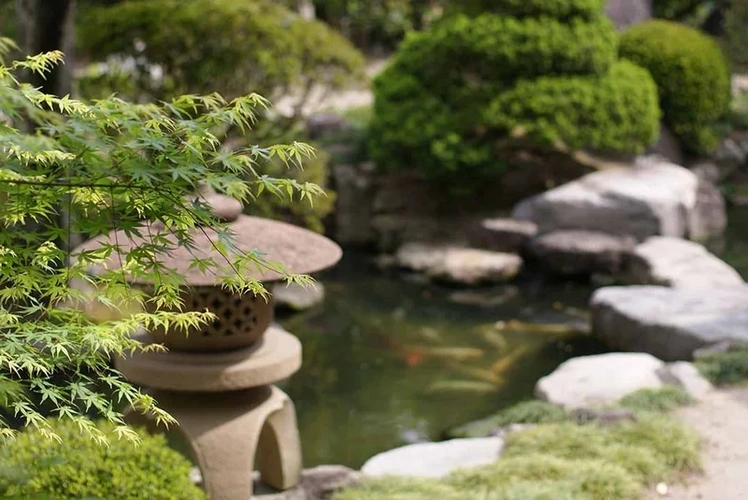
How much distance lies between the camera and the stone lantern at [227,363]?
16.1ft

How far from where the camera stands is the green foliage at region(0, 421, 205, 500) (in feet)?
13.1

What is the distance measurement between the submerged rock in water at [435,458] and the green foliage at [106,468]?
156cm

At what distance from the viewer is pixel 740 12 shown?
15.8m

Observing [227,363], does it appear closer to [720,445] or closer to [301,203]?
[720,445]

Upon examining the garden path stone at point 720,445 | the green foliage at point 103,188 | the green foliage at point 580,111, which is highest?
the green foliage at point 103,188

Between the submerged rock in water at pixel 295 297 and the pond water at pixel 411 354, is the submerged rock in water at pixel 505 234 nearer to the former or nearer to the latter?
the pond water at pixel 411 354

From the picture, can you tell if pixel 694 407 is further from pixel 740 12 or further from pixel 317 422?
pixel 740 12

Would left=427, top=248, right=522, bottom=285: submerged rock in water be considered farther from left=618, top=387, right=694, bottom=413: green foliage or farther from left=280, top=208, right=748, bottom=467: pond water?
left=618, top=387, right=694, bottom=413: green foliage

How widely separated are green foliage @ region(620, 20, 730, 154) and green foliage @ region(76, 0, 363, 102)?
5486 mm

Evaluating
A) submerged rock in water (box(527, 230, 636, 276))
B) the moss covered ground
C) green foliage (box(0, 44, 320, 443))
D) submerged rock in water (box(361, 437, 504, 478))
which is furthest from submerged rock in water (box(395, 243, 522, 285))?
green foliage (box(0, 44, 320, 443))

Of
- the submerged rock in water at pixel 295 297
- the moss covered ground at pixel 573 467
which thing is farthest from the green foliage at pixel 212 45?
the moss covered ground at pixel 573 467

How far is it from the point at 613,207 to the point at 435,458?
6195 millimetres

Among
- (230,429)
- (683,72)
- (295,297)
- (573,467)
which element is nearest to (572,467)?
(573,467)

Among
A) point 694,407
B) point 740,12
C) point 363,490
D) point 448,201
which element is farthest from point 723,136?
point 363,490
